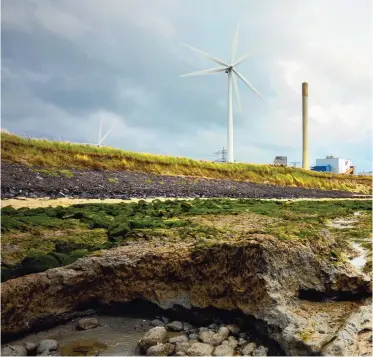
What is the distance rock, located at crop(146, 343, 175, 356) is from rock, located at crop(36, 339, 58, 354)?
112 centimetres

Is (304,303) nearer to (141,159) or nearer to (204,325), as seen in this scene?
(204,325)

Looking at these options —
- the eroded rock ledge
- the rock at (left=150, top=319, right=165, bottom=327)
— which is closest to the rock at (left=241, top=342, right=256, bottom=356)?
the eroded rock ledge

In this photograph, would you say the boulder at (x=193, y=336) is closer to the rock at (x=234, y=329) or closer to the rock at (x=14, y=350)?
the rock at (x=234, y=329)

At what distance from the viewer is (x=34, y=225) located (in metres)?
8.24

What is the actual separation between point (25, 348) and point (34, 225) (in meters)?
4.10

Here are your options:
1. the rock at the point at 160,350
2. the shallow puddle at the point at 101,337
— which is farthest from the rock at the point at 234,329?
the shallow puddle at the point at 101,337

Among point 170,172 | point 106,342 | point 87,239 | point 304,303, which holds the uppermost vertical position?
point 170,172

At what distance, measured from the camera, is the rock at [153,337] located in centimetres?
454

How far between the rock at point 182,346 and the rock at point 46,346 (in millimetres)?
1447

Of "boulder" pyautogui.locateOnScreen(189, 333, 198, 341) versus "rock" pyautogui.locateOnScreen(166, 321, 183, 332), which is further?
"rock" pyautogui.locateOnScreen(166, 321, 183, 332)

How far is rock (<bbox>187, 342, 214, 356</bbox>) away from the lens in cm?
431

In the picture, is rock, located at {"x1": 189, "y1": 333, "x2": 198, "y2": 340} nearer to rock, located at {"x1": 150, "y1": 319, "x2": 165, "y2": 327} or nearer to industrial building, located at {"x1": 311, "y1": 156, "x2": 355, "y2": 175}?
rock, located at {"x1": 150, "y1": 319, "x2": 165, "y2": 327}

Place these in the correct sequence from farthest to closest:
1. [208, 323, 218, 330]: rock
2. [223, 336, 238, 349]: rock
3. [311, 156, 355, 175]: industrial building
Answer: [311, 156, 355, 175]: industrial building
[208, 323, 218, 330]: rock
[223, 336, 238, 349]: rock

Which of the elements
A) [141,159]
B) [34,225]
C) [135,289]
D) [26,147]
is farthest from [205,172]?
[135,289]
